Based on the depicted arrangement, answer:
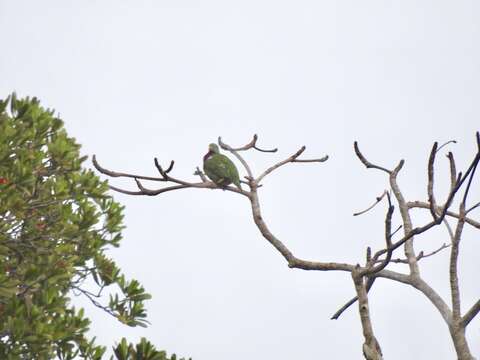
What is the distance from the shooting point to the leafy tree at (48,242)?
895 cm

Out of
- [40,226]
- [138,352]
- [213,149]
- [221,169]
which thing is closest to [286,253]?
[138,352]

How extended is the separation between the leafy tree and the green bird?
147 inches

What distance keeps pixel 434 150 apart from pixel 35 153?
6.65 metres

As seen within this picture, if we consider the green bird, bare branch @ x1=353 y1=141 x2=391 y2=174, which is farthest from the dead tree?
the green bird

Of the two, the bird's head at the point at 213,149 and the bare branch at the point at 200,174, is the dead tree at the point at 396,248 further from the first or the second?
the bird's head at the point at 213,149

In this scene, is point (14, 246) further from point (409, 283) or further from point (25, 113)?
point (409, 283)

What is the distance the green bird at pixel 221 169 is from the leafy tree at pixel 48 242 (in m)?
3.74

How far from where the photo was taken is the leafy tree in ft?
29.4

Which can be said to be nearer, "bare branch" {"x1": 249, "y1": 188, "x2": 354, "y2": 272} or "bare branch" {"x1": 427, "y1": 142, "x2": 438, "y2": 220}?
"bare branch" {"x1": 427, "y1": 142, "x2": 438, "y2": 220}

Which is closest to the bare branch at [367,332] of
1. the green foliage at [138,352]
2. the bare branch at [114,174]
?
the bare branch at [114,174]

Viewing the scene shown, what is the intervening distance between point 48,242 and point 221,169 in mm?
4929

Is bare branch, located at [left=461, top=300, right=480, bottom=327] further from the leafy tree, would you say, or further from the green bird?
the green bird

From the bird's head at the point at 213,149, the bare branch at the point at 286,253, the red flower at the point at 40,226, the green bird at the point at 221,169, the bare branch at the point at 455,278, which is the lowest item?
the bare branch at the point at 455,278

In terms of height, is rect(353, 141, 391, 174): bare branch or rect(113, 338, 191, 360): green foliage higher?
rect(353, 141, 391, 174): bare branch
